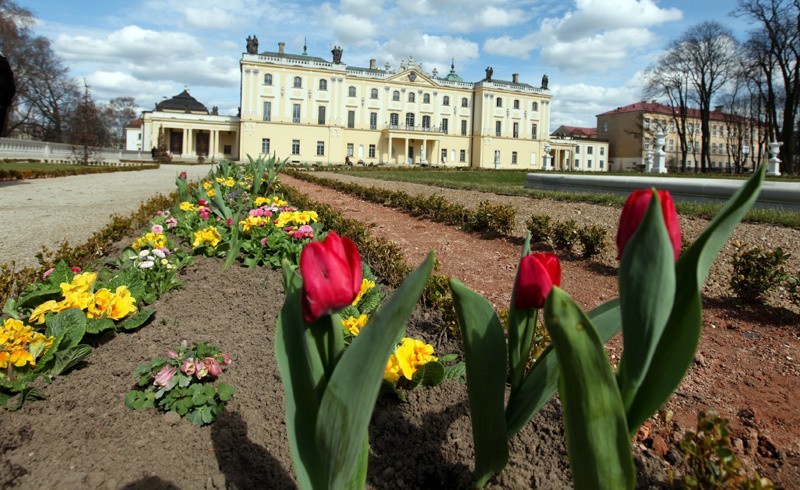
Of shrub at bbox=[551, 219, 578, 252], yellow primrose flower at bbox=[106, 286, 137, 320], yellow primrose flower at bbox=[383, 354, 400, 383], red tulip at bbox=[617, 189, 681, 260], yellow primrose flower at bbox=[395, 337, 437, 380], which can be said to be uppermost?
red tulip at bbox=[617, 189, 681, 260]

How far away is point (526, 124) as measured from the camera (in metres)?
55.3

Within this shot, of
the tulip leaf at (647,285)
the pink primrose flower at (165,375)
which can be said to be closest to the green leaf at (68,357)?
the pink primrose flower at (165,375)

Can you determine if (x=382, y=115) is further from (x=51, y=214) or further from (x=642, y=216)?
(x=642, y=216)

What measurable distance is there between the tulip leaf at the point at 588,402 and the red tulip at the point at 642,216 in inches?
6.1

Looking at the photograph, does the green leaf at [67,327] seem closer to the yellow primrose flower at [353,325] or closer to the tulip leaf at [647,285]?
the yellow primrose flower at [353,325]

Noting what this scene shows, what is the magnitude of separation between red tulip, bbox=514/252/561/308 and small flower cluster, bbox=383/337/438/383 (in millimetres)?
701

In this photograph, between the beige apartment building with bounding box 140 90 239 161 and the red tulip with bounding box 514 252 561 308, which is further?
the beige apartment building with bounding box 140 90 239 161

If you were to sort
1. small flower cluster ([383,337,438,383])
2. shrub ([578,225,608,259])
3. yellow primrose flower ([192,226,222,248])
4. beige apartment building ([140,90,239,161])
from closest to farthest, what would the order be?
1. small flower cluster ([383,337,438,383])
2. yellow primrose flower ([192,226,222,248])
3. shrub ([578,225,608,259])
4. beige apartment building ([140,90,239,161])

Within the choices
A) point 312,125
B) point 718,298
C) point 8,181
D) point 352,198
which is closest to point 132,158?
point 312,125

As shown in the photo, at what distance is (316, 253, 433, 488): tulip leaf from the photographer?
78 centimetres

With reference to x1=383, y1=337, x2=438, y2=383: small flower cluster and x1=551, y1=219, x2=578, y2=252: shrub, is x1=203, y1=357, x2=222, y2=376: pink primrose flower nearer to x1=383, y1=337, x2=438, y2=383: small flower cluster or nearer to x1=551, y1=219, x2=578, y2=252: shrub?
x1=383, y1=337, x2=438, y2=383: small flower cluster

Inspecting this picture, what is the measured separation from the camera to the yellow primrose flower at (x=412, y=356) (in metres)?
1.64

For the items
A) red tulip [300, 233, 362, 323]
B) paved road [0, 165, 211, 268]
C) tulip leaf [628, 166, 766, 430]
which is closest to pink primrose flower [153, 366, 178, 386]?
red tulip [300, 233, 362, 323]

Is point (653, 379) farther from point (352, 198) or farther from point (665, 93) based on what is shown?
point (665, 93)
